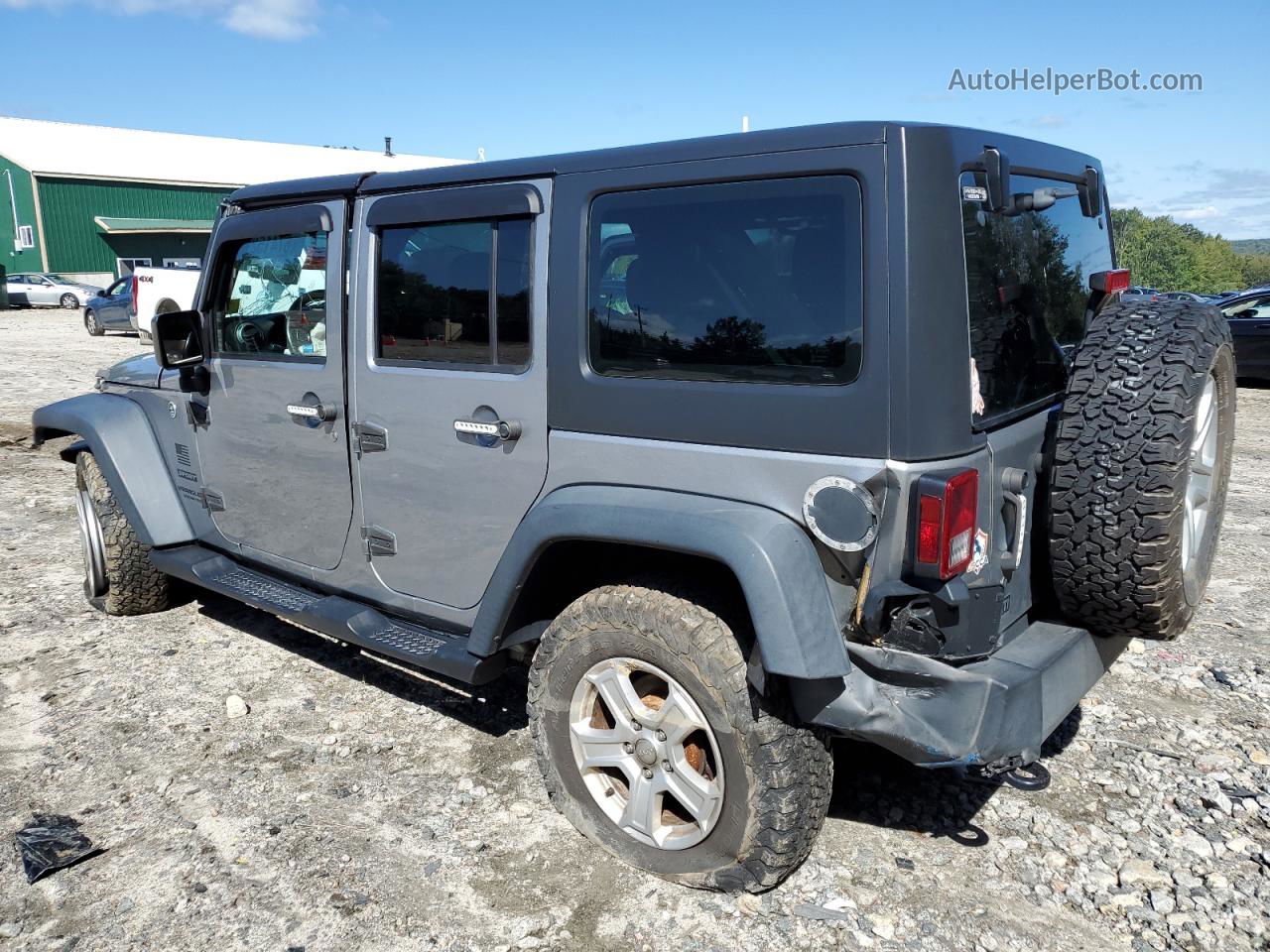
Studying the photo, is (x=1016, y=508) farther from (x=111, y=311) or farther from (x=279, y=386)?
(x=111, y=311)

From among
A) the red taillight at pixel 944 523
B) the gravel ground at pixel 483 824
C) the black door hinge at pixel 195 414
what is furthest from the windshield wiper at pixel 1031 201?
the black door hinge at pixel 195 414

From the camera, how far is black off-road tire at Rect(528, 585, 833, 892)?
2.58m

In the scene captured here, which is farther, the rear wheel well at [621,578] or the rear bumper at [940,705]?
the rear wheel well at [621,578]

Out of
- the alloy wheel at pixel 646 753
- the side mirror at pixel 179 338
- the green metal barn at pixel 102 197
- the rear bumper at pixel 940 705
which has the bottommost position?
the alloy wheel at pixel 646 753

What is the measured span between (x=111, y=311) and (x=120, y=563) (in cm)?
1990

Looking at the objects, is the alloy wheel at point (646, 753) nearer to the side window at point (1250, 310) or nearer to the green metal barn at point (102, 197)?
the side window at point (1250, 310)

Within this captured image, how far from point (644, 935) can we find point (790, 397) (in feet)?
4.97

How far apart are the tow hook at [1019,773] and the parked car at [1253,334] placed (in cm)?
1223

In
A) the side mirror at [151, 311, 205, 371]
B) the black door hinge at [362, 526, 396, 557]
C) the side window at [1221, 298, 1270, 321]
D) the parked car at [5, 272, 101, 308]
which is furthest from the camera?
the parked car at [5, 272, 101, 308]

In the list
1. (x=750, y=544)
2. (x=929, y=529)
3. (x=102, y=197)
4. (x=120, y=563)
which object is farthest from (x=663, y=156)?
(x=102, y=197)

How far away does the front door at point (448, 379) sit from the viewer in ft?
10.1

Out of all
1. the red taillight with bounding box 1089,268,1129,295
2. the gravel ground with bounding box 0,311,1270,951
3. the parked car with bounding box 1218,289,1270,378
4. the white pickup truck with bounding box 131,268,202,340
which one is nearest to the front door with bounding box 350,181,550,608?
the gravel ground with bounding box 0,311,1270,951

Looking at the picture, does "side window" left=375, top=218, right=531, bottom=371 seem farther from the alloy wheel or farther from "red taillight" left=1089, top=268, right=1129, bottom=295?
"red taillight" left=1089, top=268, right=1129, bottom=295

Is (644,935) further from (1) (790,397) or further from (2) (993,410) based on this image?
(2) (993,410)
